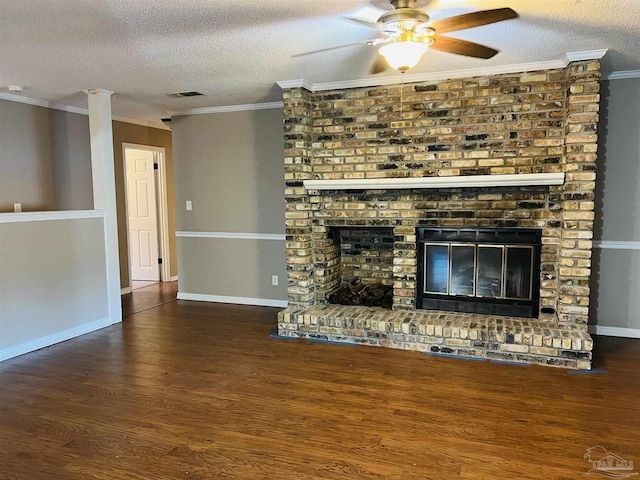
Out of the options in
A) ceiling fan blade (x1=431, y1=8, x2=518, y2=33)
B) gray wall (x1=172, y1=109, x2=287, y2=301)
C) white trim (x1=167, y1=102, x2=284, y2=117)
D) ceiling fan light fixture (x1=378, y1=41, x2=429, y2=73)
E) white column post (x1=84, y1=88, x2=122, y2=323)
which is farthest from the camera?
gray wall (x1=172, y1=109, x2=287, y2=301)

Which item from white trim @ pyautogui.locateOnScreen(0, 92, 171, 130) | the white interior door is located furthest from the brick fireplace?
the white interior door

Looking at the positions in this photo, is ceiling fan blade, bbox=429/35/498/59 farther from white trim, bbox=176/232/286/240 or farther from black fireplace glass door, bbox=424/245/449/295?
white trim, bbox=176/232/286/240

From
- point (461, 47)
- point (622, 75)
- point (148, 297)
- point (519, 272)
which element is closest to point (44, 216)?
point (148, 297)

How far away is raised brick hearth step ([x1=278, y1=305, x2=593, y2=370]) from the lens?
3447mm

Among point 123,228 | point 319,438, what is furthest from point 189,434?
point 123,228

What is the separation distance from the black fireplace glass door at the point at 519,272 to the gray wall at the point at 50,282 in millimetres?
3831

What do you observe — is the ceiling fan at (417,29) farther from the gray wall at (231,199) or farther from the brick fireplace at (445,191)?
the gray wall at (231,199)

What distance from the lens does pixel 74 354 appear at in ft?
12.6

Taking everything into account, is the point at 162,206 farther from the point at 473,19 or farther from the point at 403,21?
the point at 473,19

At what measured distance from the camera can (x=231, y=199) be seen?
548cm

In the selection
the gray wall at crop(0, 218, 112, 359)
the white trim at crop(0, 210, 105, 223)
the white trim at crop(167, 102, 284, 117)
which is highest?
the white trim at crop(167, 102, 284, 117)

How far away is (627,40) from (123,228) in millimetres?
5657

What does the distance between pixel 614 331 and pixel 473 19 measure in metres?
3.25

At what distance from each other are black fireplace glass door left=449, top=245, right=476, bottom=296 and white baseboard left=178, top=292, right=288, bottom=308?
1988 millimetres
